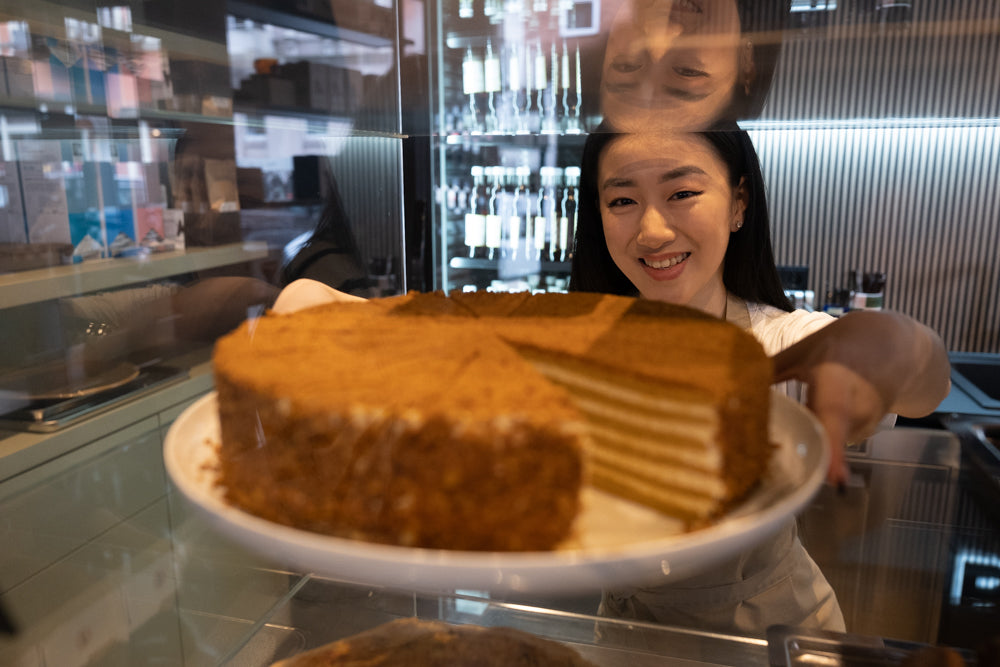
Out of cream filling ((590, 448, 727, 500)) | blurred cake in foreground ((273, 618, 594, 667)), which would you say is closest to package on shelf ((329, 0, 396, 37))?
cream filling ((590, 448, 727, 500))

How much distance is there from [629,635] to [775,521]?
48 centimetres

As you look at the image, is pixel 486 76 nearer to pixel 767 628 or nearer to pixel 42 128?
pixel 42 128

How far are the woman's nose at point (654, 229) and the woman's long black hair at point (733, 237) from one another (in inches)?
3.5

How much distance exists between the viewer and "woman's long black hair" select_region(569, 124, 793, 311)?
823 millimetres

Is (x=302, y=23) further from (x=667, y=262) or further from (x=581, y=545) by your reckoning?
(x=581, y=545)

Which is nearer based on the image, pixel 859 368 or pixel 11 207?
pixel 859 368

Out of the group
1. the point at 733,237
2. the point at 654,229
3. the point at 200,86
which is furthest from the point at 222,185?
the point at 733,237

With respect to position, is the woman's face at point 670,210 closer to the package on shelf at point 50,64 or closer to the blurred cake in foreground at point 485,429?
the blurred cake in foreground at point 485,429

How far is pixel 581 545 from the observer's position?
2.05 feet

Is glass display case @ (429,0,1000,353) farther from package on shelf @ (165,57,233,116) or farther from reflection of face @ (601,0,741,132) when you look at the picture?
package on shelf @ (165,57,233,116)

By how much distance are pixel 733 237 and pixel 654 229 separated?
0.13 meters

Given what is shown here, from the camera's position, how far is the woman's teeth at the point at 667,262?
32.0 inches

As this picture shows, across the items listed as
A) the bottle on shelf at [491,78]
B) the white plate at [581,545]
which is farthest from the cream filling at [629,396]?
the bottle on shelf at [491,78]

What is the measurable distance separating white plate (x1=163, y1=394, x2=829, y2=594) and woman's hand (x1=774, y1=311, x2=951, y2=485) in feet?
0.11
